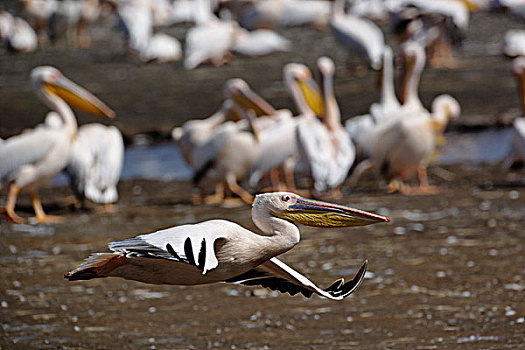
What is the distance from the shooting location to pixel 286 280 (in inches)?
153

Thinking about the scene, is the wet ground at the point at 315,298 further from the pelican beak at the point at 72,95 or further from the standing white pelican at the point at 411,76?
the standing white pelican at the point at 411,76

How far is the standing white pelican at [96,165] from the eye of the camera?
7.28 meters

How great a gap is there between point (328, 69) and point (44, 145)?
8.20 ft

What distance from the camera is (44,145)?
23.4ft

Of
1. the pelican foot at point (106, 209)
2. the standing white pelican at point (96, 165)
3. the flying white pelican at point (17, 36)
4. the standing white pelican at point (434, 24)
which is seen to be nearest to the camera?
the standing white pelican at point (96, 165)

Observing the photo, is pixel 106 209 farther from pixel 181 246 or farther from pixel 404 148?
pixel 181 246

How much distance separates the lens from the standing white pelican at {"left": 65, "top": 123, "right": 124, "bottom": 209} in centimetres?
728

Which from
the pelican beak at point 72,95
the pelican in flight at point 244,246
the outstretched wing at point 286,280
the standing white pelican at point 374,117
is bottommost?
the standing white pelican at point 374,117

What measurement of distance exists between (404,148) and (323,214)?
13.5ft

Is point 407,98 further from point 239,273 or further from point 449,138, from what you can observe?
point 239,273

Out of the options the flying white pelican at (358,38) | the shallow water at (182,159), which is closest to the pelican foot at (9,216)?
the shallow water at (182,159)

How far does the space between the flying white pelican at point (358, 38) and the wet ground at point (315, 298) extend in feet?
19.8

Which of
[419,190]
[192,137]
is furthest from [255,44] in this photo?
[419,190]

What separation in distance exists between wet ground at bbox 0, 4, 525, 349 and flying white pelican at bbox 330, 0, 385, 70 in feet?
8.83
